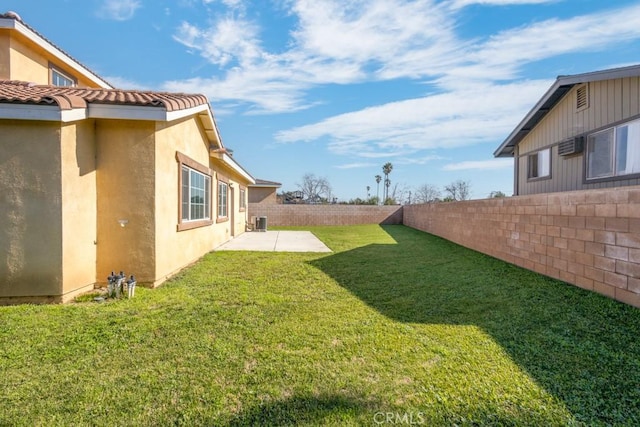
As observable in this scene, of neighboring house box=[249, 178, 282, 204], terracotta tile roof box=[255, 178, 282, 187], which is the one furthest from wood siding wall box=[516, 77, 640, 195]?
neighboring house box=[249, 178, 282, 204]

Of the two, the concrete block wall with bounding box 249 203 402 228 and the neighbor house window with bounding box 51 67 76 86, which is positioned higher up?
the neighbor house window with bounding box 51 67 76 86

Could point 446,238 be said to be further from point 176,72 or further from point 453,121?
point 176,72

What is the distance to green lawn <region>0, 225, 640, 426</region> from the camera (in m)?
2.65

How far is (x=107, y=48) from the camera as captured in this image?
12.6m

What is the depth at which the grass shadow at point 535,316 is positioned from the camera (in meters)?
2.92

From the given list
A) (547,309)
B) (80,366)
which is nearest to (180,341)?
(80,366)

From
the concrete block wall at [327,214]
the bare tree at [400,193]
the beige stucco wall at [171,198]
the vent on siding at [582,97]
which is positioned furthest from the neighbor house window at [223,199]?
the bare tree at [400,193]

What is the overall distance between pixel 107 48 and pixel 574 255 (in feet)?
53.6

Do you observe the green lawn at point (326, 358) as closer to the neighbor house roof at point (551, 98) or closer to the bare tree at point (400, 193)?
the neighbor house roof at point (551, 98)

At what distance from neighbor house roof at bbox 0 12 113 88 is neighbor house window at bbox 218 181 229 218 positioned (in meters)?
5.94

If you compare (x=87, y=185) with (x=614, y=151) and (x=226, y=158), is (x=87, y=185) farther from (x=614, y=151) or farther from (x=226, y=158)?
(x=614, y=151)

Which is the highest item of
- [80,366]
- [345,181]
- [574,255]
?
[345,181]

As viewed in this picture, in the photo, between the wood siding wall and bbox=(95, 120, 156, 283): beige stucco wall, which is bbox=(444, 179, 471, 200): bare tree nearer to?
the wood siding wall

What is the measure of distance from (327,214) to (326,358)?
69.6 ft
